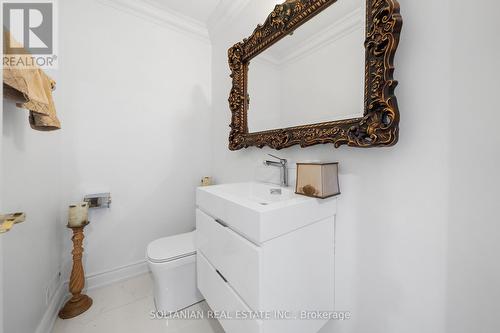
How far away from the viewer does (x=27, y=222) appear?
104 centimetres

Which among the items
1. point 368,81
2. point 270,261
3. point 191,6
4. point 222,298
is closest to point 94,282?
point 222,298

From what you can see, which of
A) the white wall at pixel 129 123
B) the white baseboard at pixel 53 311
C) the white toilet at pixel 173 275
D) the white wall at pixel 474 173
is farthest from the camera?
the white wall at pixel 129 123

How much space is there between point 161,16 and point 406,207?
7.96 feet

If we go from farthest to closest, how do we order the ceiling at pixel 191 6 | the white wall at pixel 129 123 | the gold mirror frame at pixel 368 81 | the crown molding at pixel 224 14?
the ceiling at pixel 191 6
the crown molding at pixel 224 14
the white wall at pixel 129 123
the gold mirror frame at pixel 368 81

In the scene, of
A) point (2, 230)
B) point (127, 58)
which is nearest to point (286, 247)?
point (2, 230)

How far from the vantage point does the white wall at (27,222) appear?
2.94 ft

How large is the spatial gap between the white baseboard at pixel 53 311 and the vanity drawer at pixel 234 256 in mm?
1032

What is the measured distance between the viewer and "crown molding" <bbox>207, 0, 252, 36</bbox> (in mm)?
1699

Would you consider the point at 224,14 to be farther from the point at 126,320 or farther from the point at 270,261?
the point at 126,320

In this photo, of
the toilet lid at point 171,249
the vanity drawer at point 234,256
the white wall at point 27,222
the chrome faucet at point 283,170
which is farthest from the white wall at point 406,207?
the white wall at point 27,222

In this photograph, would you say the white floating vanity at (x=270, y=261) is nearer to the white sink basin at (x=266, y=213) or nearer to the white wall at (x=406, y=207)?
the white sink basin at (x=266, y=213)

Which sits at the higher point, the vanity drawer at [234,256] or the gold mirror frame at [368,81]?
the gold mirror frame at [368,81]

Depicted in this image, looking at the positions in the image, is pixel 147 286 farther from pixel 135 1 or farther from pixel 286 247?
pixel 135 1

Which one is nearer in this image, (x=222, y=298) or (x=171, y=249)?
(x=222, y=298)
